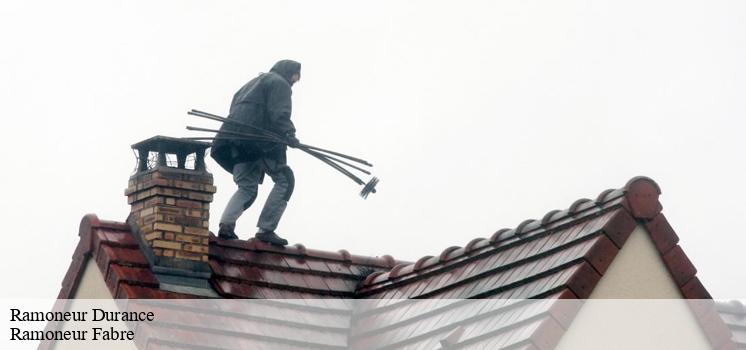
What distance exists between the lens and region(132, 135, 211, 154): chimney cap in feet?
54.8

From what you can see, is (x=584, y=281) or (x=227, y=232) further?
(x=227, y=232)

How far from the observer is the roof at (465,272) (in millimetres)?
13992

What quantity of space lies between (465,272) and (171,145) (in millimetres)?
3018

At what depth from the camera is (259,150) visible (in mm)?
17984

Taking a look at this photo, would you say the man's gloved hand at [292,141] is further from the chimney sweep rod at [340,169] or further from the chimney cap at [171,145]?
the chimney cap at [171,145]

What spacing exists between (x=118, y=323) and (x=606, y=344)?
4.30 m

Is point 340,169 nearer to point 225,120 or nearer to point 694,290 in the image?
point 225,120

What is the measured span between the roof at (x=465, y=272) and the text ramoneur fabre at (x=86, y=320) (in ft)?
0.70

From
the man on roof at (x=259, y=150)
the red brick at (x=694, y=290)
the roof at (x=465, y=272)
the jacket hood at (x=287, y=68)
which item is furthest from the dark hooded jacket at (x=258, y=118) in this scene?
the red brick at (x=694, y=290)

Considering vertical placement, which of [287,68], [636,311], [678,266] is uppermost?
[287,68]

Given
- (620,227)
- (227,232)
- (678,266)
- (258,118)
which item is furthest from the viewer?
(258,118)

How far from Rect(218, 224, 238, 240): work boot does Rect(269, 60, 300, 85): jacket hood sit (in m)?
1.72

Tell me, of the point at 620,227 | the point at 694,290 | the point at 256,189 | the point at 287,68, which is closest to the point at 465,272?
the point at 620,227

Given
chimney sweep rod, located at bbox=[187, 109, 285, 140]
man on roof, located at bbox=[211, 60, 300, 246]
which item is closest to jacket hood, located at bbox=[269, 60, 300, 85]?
man on roof, located at bbox=[211, 60, 300, 246]
